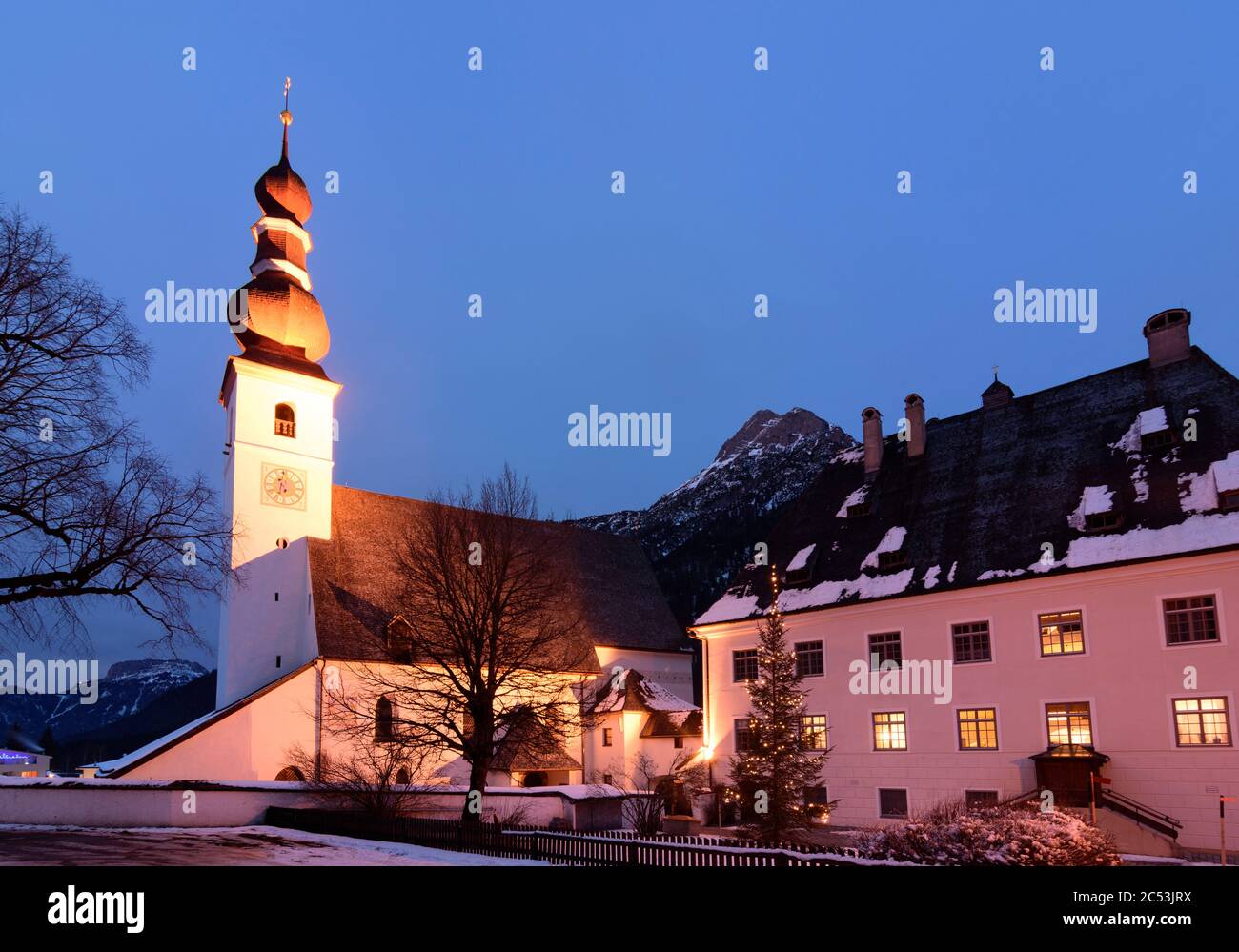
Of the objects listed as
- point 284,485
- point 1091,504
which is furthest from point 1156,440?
point 284,485

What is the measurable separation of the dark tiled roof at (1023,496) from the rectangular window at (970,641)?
146 cm

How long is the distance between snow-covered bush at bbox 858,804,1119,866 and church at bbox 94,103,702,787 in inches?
914

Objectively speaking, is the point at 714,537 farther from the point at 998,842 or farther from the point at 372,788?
the point at 998,842

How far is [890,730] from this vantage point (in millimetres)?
33219

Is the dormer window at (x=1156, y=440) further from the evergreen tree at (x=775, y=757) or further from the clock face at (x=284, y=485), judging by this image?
the clock face at (x=284, y=485)

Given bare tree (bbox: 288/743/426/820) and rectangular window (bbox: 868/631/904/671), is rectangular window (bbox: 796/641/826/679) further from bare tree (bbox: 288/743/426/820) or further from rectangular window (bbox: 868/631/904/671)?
bare tree (bbox: 288/743/426/820)

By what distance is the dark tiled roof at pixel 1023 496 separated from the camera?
29.4 meters

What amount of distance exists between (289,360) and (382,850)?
1149 inches

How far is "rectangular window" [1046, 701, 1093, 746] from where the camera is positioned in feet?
93.4

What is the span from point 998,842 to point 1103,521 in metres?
17.1

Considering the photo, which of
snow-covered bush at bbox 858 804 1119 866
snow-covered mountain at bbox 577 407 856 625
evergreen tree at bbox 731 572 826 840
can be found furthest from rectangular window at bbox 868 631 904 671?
snow-covered mountain at bbox 577 407 856 625

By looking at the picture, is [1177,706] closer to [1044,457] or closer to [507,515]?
[1044,457]

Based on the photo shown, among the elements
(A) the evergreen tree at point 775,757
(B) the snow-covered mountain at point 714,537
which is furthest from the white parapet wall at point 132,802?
(B) the snow-covered mountain at point 714,537
